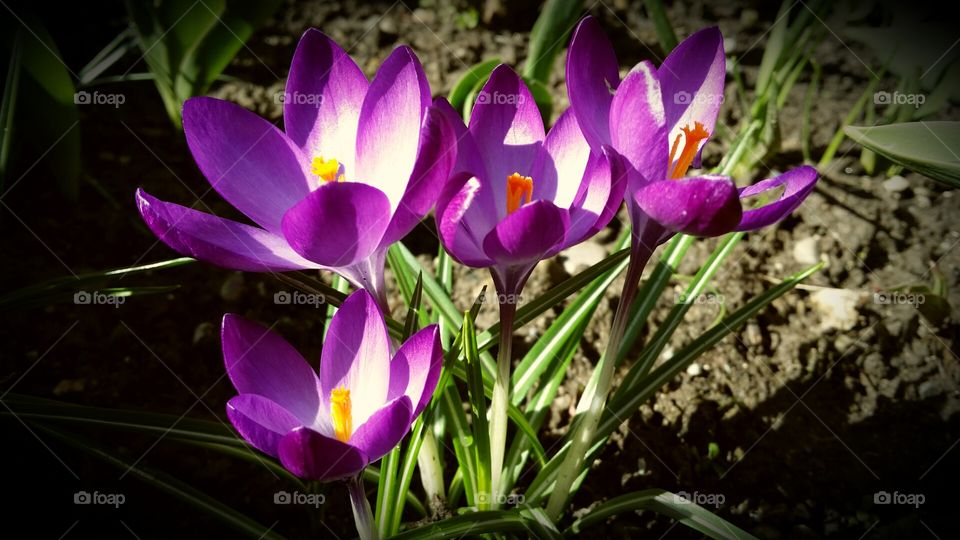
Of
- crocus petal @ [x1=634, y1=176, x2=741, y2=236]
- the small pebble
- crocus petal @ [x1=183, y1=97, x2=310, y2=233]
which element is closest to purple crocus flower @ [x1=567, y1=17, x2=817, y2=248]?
crocus petal @ [x1=634, y1=176, x2=741, y2=236]

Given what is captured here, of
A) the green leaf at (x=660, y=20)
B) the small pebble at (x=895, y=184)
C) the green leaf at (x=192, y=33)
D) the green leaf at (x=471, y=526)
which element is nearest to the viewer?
the green leaf at (x=471, y=526)

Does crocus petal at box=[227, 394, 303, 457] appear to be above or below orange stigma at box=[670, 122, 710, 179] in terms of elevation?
below

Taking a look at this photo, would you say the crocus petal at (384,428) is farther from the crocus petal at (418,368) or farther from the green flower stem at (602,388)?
the green flower stem at (602,388)

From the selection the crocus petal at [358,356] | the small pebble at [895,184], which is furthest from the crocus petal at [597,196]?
the small pebble at [895,184]

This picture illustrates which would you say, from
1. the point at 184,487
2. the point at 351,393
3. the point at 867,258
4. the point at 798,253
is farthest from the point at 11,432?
the point at 867,258

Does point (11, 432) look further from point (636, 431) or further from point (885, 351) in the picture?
point (885, 351)

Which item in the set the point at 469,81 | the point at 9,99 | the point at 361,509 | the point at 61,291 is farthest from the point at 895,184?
the point at 9,99

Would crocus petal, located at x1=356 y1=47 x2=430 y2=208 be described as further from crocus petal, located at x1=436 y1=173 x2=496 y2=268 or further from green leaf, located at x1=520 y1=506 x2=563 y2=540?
green leaf, located at x1=520 y1=506 x2=563 y2=540
